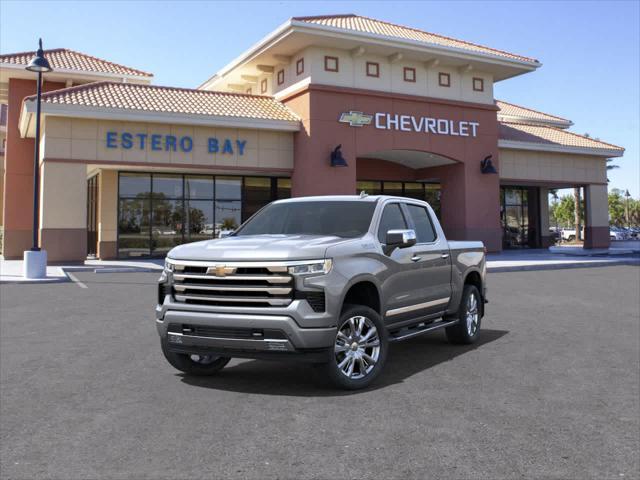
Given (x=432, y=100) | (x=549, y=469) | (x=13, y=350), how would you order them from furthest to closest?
(x=432, y=100), (x=13, y=350), (x=549, y=469)

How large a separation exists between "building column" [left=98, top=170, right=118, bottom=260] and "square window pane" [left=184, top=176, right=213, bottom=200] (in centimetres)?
329

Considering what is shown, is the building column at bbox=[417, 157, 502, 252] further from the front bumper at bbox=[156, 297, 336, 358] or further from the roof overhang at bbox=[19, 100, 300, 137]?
the front bumper at bbox=[156, 297, 336, 358]

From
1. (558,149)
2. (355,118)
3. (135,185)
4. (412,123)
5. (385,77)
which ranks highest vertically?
(385,77)

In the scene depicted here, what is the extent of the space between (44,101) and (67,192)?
346cm

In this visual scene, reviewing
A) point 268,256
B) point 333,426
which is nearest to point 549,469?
point 333,426

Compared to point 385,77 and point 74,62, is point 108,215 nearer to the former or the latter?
point 74,62

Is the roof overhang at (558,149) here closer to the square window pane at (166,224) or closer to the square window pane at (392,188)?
the square window pane at (392,188)

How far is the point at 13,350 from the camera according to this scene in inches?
310

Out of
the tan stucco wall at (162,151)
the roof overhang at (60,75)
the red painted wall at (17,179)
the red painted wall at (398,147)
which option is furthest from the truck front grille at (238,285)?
the roof overhang at (60,75)

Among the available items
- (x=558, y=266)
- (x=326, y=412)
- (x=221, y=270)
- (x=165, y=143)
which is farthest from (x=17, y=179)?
(x=326, y=412)

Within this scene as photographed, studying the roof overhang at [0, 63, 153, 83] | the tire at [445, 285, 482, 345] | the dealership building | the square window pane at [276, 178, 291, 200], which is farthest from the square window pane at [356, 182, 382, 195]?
the tire at [445, 285, 482, 345]

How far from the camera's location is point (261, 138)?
26.1m

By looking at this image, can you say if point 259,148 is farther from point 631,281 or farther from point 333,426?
point 333,426

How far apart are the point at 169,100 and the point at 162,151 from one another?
2.77 metres
